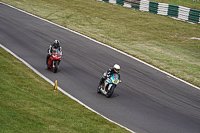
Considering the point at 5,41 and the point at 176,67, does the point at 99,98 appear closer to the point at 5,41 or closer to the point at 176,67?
the point at 176,67

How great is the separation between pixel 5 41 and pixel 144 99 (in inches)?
543

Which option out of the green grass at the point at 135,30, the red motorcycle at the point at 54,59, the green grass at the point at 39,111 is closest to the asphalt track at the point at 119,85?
the red motorcycle at the point at 54,59

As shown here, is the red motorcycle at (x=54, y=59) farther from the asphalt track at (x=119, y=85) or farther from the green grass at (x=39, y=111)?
the green grass at (x=39, y=111)

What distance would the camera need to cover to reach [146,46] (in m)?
29.7

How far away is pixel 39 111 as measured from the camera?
1278cm

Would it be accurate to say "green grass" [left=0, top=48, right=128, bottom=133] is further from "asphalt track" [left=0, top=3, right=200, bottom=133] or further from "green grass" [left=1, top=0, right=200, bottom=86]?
"green grass" [left=1, top=0, right=200, bottom=86]

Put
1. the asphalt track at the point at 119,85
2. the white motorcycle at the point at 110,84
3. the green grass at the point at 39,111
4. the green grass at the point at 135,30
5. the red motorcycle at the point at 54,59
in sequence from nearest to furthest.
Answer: the green grass at the point at 39,111 < the asphalt track at the point at 119,85 < the white motorcycle at the point at 110,84 < the red motorcycle at the point at 54,59 < the green grass at the point at 135,30

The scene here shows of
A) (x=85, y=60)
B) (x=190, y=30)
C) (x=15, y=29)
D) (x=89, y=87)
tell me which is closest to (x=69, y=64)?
(x=85, y=60)

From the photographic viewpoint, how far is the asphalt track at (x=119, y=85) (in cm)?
1540

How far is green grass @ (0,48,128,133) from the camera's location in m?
11.0

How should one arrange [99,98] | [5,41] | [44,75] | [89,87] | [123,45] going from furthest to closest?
1. [123,45]
2. [5,41]
3. [44,75]
4. [89,87]
5. [99,98]

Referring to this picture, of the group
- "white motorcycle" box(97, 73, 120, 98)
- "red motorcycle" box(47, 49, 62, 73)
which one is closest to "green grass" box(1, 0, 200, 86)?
"white motorcycle" box(97, 73, 120, 98)

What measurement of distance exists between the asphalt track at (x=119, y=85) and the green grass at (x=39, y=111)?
1.40 meters

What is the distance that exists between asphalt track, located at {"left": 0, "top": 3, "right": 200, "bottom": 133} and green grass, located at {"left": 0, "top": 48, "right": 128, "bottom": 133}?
4.60 feet
